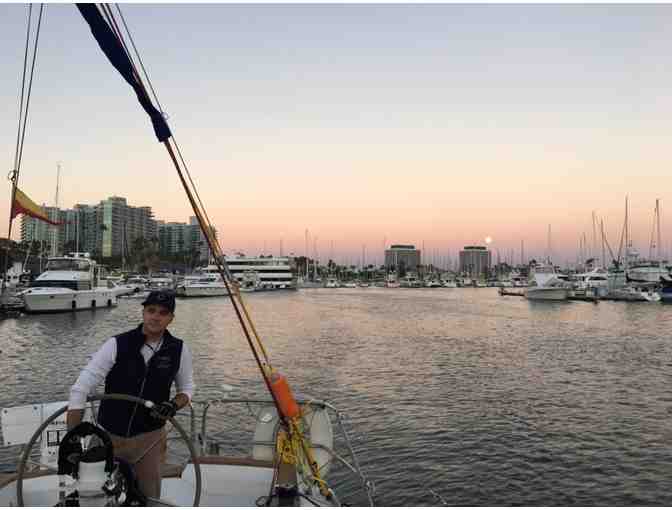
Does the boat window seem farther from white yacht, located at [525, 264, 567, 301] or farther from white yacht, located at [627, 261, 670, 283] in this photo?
white yacht, located at [627, 261, 670, 283]

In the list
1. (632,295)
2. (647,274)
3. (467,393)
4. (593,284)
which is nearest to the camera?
(467,393)

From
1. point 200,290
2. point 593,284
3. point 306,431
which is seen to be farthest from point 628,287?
point 306,431

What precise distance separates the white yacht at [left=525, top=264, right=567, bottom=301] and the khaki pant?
10095cm

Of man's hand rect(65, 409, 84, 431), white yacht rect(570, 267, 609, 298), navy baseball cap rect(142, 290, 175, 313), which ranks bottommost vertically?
white yacht rect(570, 267, 609, 298)

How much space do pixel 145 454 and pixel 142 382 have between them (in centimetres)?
71

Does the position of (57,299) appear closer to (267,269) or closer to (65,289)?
(65,289)

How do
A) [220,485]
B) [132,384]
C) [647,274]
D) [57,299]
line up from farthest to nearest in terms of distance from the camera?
[647,274]
[57,299]
[220,485]
[132,384]

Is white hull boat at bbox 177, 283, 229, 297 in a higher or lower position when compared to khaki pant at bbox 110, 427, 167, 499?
lower

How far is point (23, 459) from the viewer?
3701 mm

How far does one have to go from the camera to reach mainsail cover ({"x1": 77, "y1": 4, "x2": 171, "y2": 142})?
493cm

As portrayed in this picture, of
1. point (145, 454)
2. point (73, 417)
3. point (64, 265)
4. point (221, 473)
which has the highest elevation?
point (64, 265)

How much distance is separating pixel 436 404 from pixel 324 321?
37838 mm

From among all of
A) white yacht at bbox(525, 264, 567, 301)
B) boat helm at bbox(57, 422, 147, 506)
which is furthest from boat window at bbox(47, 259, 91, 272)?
white yacht at bbox(525, 264, 567, 301)

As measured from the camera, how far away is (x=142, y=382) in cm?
445
